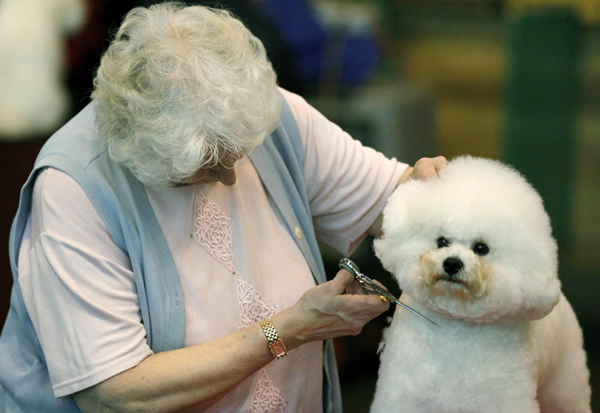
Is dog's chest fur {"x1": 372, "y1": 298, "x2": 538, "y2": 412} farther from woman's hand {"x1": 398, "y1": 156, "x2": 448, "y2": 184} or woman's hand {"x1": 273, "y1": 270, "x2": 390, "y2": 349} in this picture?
woman's hand {"x1": 398, "y1": 156, "x2": 448, "y2": 184}

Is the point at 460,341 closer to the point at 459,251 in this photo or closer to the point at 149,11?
the point at 459,251

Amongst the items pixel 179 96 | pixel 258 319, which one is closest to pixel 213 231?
pixel 258 319

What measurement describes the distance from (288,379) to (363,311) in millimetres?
258

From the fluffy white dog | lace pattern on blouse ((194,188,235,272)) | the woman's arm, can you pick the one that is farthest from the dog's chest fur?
lace pattern on blouse ((194,188,235,272))

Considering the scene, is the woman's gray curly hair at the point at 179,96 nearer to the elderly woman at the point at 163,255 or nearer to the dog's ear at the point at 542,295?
the elderly woman at the point at 163,255

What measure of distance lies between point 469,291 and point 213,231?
1.59 feet

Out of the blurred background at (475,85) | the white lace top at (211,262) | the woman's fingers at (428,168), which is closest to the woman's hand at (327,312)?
the white lace top at (211,262)

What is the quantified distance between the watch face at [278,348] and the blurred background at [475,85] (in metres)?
1.59

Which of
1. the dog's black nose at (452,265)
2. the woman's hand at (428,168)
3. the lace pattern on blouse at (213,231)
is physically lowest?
the lace pattern on blouse at (213,231)

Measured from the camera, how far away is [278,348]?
1.12 metres

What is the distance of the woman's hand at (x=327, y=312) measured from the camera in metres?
1.10

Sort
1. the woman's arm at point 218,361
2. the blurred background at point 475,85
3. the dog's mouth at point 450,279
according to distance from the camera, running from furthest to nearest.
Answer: the blurred background at point 475,85
the woman's arm at point 218,361
the dog's mouth at point 450,279

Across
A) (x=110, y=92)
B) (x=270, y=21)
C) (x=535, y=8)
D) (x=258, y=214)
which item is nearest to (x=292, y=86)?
(x=270, y=21)

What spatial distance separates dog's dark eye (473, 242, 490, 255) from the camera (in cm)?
101
